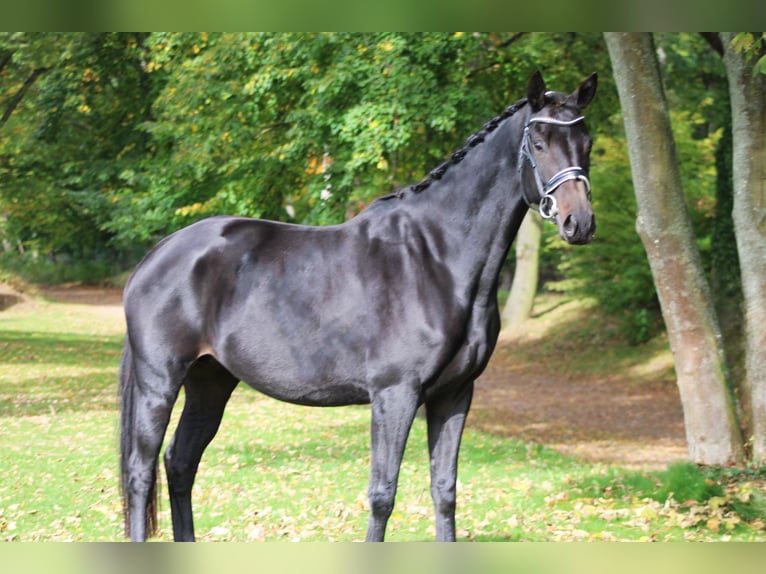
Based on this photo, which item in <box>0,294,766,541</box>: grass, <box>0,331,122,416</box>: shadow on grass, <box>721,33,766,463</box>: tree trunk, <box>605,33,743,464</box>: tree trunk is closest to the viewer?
<box>0,294,766,541</box>: grass

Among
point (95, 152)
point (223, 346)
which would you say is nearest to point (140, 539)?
point (223, 346)

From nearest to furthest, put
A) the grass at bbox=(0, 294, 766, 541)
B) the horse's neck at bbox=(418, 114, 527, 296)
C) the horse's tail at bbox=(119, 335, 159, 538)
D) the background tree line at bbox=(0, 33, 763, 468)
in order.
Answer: the horse's neck at bbox=(418, 114, 527, 296) → the horse's tail at bbox=(119, 335, 159, 538) → the grass at bbox=(0, 294, 766, 541) → the background tree line at bbox=(0, 33, 763, 468)

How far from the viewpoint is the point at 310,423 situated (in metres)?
12.8

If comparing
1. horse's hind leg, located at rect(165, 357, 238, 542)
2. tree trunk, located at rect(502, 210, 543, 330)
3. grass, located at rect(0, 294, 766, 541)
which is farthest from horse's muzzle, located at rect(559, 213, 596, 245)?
tree trunk, located at rect(502, 210, 543, 330)

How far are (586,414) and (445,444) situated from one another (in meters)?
12.8

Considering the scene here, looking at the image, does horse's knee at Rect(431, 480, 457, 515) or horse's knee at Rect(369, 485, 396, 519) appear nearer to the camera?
horse's knee at Rect(369, 485, 396, 519)

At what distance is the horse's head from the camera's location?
4031mm

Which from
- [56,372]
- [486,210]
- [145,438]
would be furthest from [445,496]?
[56,372]

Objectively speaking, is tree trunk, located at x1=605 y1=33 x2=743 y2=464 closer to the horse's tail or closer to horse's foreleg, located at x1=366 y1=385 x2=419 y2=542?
horse's foreleg, located at x1=366 y1=385 x2=419 y2=542

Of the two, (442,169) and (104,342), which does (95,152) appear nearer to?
(104,342)

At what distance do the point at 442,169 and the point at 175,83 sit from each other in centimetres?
1054

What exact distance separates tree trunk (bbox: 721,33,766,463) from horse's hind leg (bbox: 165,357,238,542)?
499cm

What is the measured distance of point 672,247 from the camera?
8.12m

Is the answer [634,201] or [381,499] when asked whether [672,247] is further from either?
[634,201]
